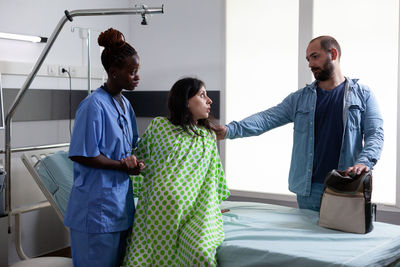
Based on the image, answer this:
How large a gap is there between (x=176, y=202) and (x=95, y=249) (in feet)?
1.23

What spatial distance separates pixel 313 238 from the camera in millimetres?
1944

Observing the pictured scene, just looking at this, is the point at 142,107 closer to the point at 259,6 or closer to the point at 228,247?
the point at 259,6

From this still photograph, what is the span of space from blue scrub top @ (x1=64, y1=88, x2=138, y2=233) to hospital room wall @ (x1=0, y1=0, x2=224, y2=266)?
137 cm

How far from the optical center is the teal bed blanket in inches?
68.8

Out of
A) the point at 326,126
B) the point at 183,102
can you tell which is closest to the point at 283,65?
the point at 326,126

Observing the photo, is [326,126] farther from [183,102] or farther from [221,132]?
[183,102]

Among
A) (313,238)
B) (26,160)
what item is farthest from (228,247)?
(26,160)

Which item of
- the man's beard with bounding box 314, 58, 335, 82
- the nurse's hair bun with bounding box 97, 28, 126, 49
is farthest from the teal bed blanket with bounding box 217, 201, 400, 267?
the nurse's hair bun with bounding box 97, 28, 126, 49

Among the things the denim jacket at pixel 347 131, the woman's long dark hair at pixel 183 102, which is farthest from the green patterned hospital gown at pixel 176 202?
the denim jacket at pixel 347 131

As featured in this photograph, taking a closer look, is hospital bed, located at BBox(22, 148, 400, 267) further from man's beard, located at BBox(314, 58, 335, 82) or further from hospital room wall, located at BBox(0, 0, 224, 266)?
hospital room wall, located at BBox(0, 0, 224, 266)

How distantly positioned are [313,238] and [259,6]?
218 centimetres

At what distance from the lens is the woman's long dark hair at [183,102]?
216cm

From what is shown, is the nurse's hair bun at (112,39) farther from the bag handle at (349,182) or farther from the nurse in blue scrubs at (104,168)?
the bag handle at (349,182)

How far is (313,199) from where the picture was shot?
2496 mm
